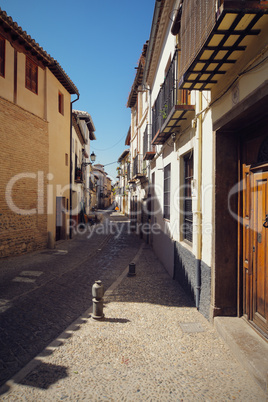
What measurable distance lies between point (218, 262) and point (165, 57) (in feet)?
24.0

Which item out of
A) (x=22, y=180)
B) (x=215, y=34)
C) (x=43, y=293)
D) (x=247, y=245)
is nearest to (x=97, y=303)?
(x=43, y=293)

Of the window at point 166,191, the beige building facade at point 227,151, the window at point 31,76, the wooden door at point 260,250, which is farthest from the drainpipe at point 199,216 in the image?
the window at point 31,76

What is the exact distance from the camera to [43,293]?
19.4 ft

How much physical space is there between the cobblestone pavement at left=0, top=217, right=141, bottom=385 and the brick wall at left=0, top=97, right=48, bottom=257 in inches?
29.6

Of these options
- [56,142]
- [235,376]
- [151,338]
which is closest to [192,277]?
[151,338]

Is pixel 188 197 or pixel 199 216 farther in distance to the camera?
pixel 188 197

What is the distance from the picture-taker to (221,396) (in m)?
2.80

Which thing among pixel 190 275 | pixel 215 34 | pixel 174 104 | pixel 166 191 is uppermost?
pixel 174 104

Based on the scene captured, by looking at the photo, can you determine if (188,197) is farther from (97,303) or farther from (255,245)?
(97,303)

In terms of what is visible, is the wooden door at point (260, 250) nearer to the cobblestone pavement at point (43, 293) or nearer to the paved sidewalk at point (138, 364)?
the paved sidewalk at point (138, 364)

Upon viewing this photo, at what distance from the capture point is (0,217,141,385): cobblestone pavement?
12.4 ft

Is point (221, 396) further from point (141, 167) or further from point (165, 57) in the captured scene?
point (141, 167)

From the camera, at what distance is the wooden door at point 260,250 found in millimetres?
3549

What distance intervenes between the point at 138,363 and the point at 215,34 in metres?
3.93
